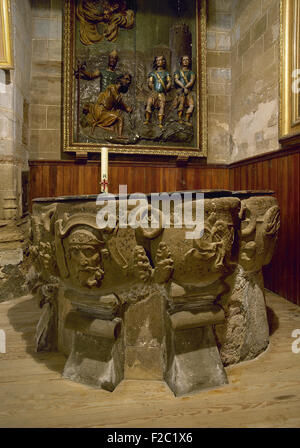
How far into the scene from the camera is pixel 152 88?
4480 millimetres

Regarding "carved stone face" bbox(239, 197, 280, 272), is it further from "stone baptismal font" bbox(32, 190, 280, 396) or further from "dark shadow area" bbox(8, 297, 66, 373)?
"dark shadow area" bbox(8, 297, 66, 373)

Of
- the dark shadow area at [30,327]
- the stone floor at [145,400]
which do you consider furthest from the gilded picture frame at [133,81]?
the stone floor at [145,400]

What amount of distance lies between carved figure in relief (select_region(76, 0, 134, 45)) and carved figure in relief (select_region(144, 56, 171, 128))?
26.5 inches

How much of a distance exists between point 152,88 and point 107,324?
3751 mm

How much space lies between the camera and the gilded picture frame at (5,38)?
316 centimetres

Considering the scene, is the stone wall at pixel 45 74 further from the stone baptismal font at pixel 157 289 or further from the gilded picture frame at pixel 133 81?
the stone baptismal font at pixel 157 289

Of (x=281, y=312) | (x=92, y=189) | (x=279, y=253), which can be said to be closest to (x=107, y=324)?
(x=281, y=312)

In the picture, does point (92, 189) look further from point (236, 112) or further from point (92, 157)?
point (236, 112)

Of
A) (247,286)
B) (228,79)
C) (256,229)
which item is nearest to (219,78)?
(228,79)

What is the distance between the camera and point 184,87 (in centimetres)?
450

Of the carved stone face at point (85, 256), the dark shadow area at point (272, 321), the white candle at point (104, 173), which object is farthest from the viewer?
the dark shadow area at point (272, 321)

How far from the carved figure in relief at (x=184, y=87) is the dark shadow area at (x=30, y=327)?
319cm

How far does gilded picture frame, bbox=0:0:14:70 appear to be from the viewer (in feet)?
10.4

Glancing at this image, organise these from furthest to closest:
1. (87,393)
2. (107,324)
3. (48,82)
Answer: (48,82) < (107,324) < (87,393)
